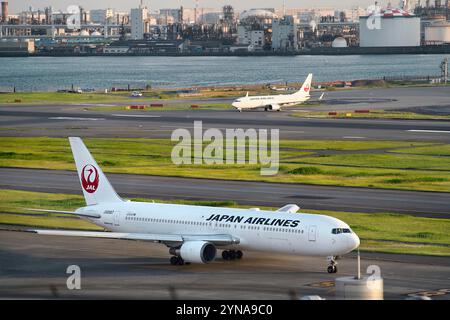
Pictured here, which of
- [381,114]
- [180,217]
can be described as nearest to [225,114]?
[381,114]

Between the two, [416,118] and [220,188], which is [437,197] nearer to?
[220,188]

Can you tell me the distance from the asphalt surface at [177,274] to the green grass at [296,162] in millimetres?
38631

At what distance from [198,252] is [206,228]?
299cm

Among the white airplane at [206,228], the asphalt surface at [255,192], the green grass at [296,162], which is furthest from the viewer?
the green grass at [296,162]

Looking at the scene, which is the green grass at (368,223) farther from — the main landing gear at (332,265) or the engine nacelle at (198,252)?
the engine nacelle at (198,252)

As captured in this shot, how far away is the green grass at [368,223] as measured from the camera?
2906 inches

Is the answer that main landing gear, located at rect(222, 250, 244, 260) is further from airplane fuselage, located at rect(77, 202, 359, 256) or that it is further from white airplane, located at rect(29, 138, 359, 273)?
airplane fuselage, located at rect(77, 202, 359, 256)

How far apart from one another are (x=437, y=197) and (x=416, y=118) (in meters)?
84.8

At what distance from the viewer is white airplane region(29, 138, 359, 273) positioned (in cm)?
6319

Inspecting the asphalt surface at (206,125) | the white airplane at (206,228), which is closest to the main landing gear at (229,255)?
the white airplane at (206,228)

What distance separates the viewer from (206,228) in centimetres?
6744

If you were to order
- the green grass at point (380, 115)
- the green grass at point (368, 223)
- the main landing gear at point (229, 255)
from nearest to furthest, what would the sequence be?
the main landing gear at point (229, 255), the green grass at point (368, 223), the green grass at point (380, 115)

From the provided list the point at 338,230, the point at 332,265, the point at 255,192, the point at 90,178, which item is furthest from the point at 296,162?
the point at 338,230

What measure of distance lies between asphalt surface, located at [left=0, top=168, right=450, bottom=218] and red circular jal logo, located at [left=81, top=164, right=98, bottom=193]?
79.0 feet
